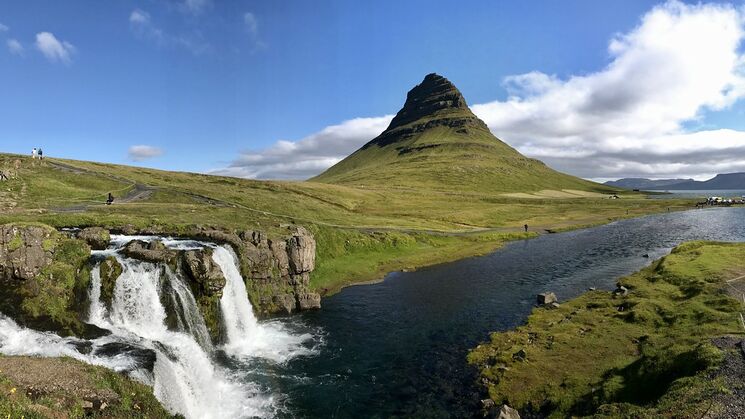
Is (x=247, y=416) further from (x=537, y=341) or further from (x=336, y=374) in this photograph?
(x=537, y=341)

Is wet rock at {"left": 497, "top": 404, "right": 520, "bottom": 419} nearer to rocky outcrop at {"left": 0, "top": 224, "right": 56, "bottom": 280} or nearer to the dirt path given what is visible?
rocky outcrop at {"left": 0, "top": 224, "right": 56, "bottom": 280}

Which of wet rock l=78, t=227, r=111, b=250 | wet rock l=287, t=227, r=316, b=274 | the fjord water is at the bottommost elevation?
the fjord water

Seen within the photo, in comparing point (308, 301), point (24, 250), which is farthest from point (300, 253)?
point (24, 250)

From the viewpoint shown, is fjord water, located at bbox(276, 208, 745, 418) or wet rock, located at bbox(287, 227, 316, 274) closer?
fjord water, located at bbox(276, 208, 745, 418)

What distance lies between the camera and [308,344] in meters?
45.8

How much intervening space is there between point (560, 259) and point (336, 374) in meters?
69.6

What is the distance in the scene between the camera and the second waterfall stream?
31.6 m

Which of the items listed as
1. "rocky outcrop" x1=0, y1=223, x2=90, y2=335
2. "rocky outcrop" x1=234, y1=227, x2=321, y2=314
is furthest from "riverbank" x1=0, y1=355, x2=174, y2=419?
"rocky outcrop" x1=234, y1=227, x2=321, y2=314

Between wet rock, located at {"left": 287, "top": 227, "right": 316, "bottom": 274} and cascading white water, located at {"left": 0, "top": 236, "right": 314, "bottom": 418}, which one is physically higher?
wet rock, located at {"left": 287, "top": 227, "right": 316, "bottom": 274}

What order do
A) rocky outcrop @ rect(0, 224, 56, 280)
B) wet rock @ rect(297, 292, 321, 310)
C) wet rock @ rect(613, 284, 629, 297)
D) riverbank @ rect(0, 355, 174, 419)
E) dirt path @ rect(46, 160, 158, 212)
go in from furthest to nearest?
dirt path @ rect(46, 160, 158, 212) → wet rock @ rect(297, 292, 321, 310) → wet rock @ rect(613, 284, 629, 297) → rocky outcrop @ rect(0, 224, 56, 280) → riverbank @ rect(0, 355, 174, 419)

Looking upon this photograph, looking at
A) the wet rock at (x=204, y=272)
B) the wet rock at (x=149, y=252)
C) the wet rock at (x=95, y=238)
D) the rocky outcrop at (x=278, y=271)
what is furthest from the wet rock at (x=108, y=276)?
the rocky outcrop at (x=278, y=271)

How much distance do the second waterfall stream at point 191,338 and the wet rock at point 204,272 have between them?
171cm

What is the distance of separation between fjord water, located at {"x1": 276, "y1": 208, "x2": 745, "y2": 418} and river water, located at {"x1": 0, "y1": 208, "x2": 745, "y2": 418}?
0.53 feet

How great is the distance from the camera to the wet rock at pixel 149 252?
43812 mm
